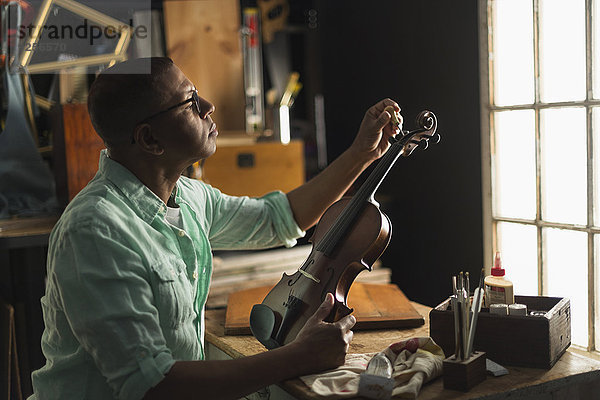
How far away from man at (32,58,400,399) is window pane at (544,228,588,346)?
74 centimetres

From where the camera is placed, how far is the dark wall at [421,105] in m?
2.39

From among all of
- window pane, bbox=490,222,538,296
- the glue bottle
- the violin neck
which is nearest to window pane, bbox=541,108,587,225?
window pane, bbox=490,222,538,296

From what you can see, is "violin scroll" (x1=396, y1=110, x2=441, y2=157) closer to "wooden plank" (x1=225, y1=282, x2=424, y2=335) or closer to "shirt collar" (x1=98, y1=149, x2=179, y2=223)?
"wooden plank" (x1=225, y1=282, x2=424, y2=335)

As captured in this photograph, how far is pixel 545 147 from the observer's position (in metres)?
2.08

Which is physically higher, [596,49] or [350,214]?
[596,49]

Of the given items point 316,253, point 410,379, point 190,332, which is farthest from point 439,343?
point 190,332

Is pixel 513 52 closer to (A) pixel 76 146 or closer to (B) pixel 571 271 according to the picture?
(B) pixel 571 271

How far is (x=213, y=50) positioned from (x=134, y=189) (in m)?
1.82

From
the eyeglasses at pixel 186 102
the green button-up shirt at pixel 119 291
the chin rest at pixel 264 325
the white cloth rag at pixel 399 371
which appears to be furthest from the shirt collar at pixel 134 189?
the white cloth rag at pixel 399 371

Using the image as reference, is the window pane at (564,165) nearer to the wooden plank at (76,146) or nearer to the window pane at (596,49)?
the window pane at (596,49)

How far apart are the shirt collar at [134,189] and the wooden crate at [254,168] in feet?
3.72

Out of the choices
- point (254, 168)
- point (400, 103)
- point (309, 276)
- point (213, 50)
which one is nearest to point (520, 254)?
point (400, 103)

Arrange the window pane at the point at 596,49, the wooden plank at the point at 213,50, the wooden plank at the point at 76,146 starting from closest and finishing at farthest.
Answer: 1. the window pane at the point at 596,49
2. the wooden plank at the point at 76,146
3. the wooden plank at the point at 213,50

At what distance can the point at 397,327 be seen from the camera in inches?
65.9
